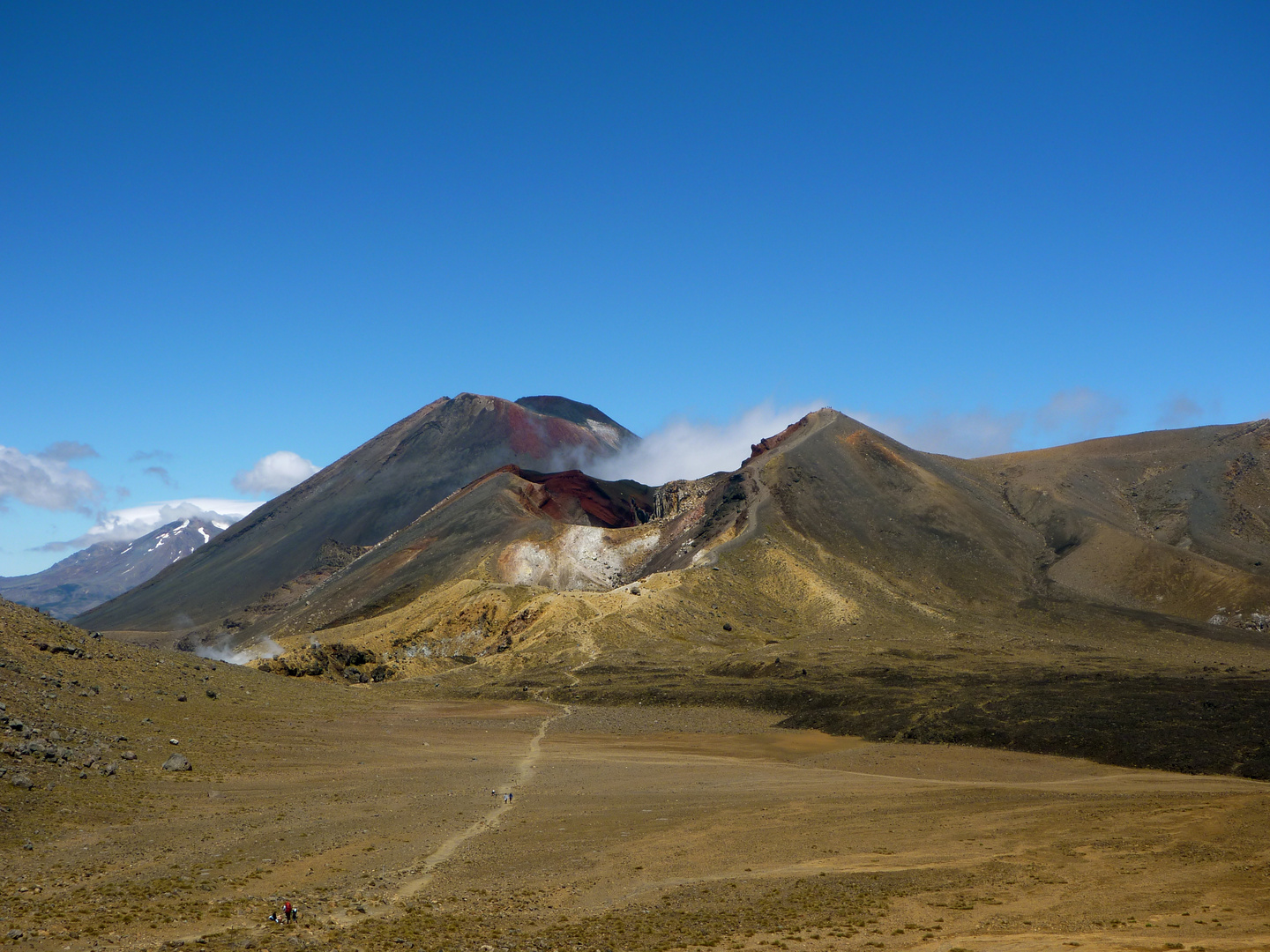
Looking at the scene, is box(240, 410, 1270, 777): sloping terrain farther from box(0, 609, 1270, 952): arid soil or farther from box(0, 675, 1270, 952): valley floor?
box(0, 675, 1270, 952): valley floor

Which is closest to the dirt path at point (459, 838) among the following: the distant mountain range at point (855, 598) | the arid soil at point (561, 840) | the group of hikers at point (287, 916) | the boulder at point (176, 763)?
the arid soil at point (561, 840)

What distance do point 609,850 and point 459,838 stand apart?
15.2 ft

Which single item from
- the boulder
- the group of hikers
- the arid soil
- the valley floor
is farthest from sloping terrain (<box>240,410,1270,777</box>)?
the group of hikers

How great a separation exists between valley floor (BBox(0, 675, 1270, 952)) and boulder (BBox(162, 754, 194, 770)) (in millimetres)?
Answer: 463

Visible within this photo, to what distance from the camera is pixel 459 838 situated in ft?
96.9

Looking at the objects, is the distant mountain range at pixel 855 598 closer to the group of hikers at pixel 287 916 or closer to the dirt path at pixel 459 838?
the dirt path at pixel 459 838

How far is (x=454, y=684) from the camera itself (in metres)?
79.7

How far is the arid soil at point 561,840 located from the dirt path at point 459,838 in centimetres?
11

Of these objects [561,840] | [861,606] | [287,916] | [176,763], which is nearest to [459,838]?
[561,840]

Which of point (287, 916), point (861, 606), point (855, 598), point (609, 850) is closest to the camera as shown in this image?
point (287, 916)

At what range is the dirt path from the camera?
78.3ft

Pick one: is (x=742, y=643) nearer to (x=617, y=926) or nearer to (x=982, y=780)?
(x=982, y=780)

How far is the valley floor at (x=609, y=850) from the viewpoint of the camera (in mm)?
20562

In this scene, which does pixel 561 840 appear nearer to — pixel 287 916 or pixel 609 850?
pixel 609 850
